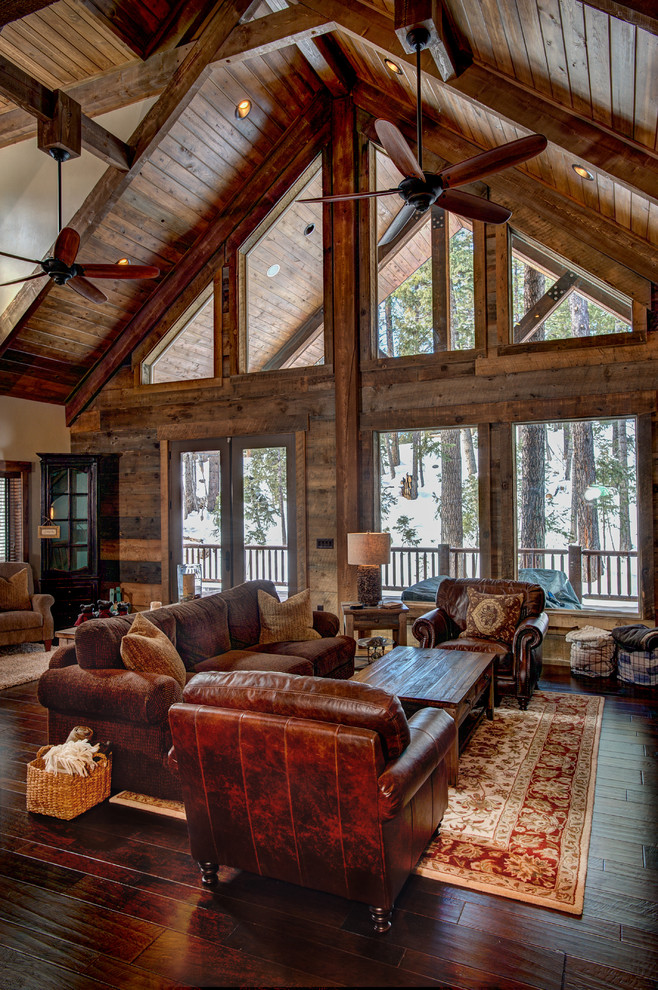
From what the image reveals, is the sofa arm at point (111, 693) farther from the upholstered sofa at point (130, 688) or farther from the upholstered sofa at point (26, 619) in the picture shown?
the upholstered sofa at point (26, 619)

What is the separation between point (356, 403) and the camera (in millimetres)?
6543

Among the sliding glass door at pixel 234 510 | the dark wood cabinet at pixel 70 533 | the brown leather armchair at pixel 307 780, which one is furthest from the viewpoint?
the dark wood cabinet at pixel 70 533

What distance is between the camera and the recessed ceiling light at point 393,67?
5.27 metres

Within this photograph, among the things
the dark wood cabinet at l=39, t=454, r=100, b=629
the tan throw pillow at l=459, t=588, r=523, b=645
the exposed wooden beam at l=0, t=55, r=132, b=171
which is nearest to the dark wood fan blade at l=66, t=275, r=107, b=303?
the exposed wooden beam at l=0, t=55, r=132, b=171

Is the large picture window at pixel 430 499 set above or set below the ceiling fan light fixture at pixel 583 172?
below

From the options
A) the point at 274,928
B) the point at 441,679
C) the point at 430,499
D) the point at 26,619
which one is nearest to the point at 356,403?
the point at 430,499

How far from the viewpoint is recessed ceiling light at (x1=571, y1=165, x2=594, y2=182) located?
470 centimetres

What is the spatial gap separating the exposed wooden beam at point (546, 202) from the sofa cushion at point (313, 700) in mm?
4860

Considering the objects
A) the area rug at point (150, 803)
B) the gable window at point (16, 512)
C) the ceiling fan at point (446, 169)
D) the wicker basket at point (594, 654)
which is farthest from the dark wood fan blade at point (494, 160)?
the gable window at point (16, 512)

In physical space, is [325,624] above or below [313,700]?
below

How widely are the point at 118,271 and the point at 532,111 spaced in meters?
3.38

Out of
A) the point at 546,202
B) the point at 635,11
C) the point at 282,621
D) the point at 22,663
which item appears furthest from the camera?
the point at 22,663

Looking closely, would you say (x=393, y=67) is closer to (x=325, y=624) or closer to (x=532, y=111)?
(x=532, y=111)

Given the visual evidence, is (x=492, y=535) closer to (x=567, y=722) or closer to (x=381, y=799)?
(x=567, y=722)
